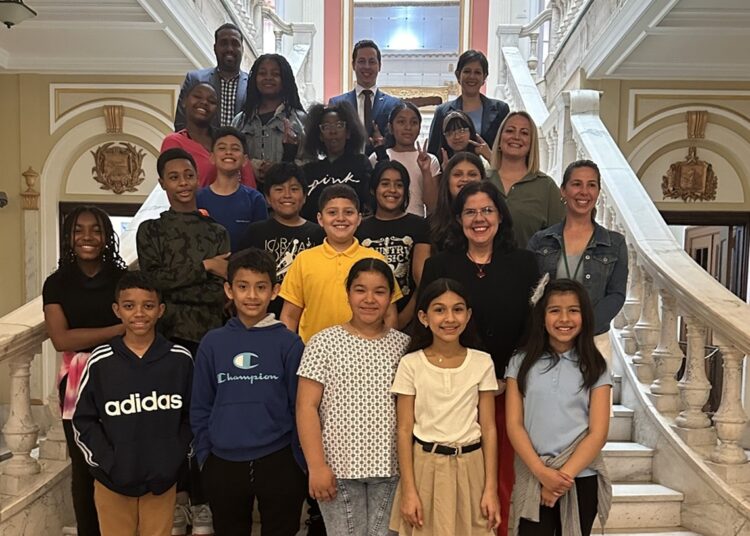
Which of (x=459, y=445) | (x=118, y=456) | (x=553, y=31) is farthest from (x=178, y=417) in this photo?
(x=553, y=31)

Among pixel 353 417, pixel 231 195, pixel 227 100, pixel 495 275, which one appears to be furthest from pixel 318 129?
pixel 353 417

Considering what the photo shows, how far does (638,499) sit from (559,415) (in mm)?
933

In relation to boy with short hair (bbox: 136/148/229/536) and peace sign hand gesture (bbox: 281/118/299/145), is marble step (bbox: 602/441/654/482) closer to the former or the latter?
boy with short hair (bbox: 136/148/229/536)

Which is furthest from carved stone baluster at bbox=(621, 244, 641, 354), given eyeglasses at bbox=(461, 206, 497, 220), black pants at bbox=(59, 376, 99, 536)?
black pants at bbox=(59, 376, 99, 536)

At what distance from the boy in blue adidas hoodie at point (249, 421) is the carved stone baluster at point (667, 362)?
70.1 inches

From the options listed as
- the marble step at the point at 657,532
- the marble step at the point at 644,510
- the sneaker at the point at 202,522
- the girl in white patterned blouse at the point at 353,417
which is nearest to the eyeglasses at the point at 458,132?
the girl in white patterned blouse at the point at 353,417

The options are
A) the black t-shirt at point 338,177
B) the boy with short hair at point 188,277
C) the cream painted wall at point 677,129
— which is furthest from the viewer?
the cream painted wall at point 677,129

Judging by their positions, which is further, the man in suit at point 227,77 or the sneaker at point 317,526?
the man in suit at point 227,77

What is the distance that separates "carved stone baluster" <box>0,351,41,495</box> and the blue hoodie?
2.97ft

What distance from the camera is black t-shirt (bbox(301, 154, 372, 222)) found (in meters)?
3.15

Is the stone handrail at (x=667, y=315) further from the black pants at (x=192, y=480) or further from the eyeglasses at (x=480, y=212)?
the black pants at (x=192, y=480)

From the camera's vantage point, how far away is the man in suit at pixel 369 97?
4.02m

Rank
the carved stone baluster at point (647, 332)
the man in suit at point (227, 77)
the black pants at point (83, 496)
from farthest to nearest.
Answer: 1. the man in suit at point (227, 77)
2. the carved stone baluster at point (647, 332)
3. the black pants at point (83, 496)

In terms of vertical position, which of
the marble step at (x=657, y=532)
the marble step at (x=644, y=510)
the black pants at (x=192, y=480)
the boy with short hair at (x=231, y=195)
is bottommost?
the marble step at (x=657, y=532)
